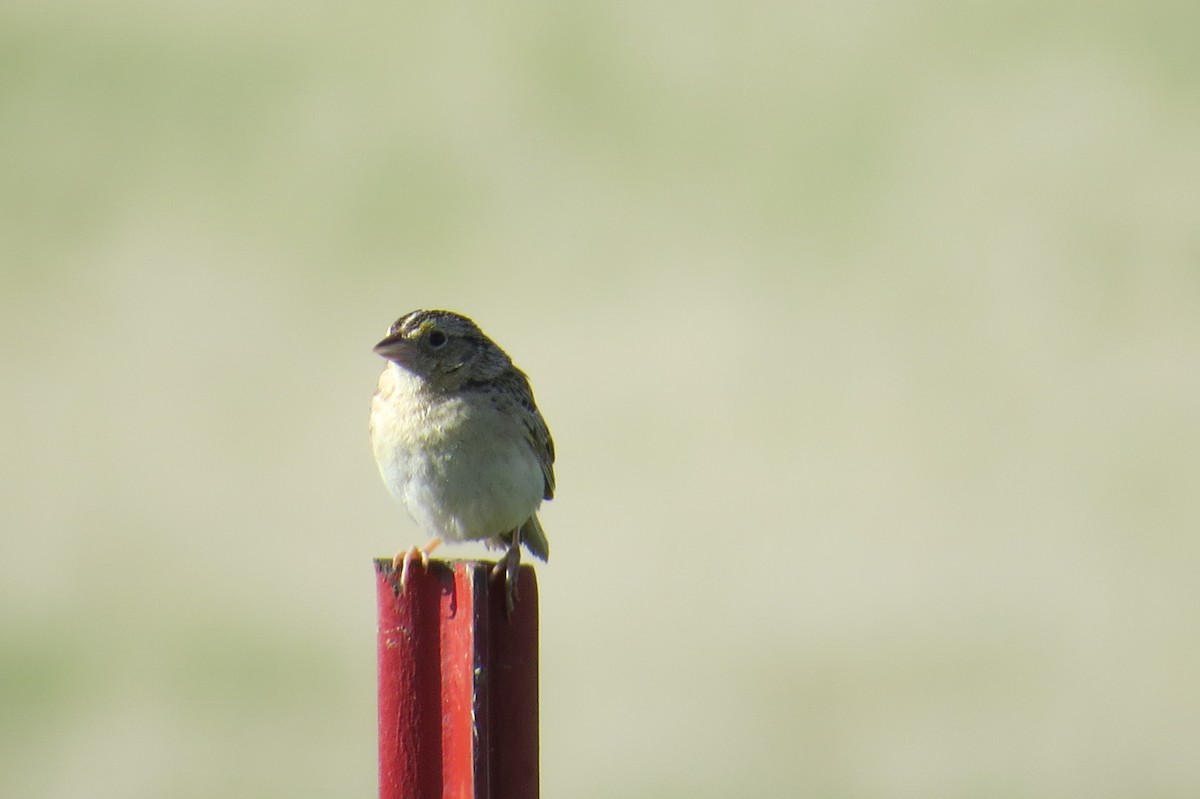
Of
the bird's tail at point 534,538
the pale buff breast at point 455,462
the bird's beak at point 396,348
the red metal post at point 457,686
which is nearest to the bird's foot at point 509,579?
the red metal post at point 457,686

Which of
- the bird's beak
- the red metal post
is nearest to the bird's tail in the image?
the bird's beak

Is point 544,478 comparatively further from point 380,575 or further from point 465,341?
point 380,575

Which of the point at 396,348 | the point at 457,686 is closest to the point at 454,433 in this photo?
the point at 396,348

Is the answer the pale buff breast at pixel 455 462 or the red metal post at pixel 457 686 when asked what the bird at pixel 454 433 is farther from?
the red metal post at pixel 457 686

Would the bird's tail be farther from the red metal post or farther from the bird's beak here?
the red metal post

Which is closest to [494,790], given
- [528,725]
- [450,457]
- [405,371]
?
[528,725]

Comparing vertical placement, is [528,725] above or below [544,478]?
below
